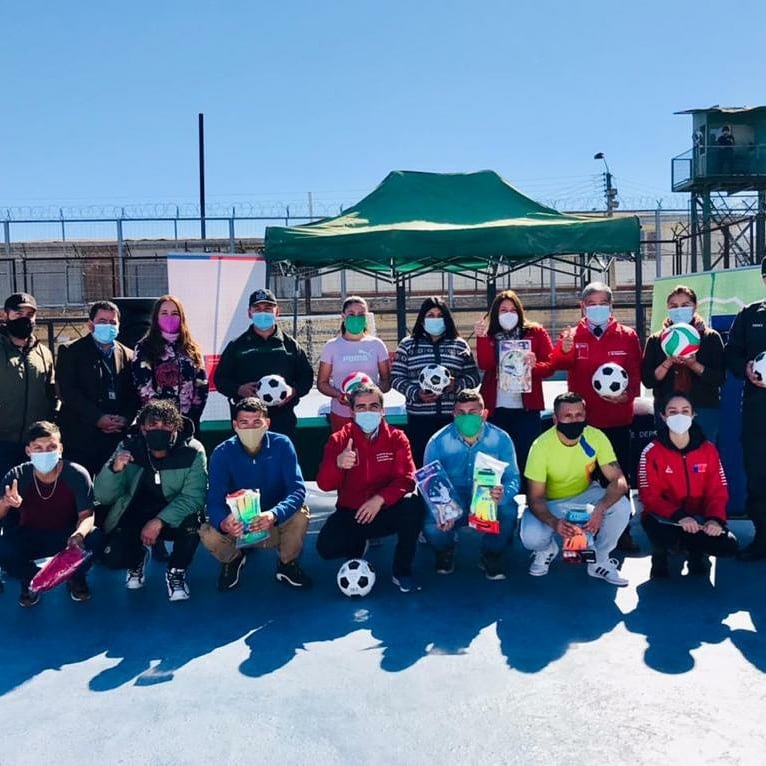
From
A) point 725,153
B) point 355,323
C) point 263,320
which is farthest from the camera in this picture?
point 725,153

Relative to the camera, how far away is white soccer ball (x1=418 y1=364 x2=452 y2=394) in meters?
4.72

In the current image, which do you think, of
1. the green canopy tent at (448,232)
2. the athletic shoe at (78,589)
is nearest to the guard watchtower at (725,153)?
the green canopy tent at (448,232)

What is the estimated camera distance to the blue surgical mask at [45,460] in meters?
3.97

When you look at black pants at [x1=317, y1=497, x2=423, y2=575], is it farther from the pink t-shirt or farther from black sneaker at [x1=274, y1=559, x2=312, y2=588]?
the pink t-shirt

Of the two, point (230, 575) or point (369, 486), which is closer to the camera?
point (230, 575)

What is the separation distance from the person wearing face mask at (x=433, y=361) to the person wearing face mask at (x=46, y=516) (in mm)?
2003

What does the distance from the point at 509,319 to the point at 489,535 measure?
1403mm

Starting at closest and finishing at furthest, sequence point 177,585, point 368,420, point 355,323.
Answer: point 177,585
point 368,420
point 355,323

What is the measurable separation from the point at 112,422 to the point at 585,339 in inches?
118

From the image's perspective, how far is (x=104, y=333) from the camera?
4637 mm

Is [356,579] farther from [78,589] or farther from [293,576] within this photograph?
[78,589]

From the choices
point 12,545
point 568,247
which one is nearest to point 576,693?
point 12,545

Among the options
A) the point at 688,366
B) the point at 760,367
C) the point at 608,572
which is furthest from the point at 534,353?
the point at 608,572

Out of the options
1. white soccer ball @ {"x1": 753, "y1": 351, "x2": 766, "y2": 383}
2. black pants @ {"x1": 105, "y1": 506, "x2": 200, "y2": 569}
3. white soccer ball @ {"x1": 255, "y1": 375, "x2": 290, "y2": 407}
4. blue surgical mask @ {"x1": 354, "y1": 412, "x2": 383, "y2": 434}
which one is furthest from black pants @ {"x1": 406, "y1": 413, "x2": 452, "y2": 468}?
white soccer ball @ {"x1": 753, "y1": 351, "x2": 766, "y2": 383}
